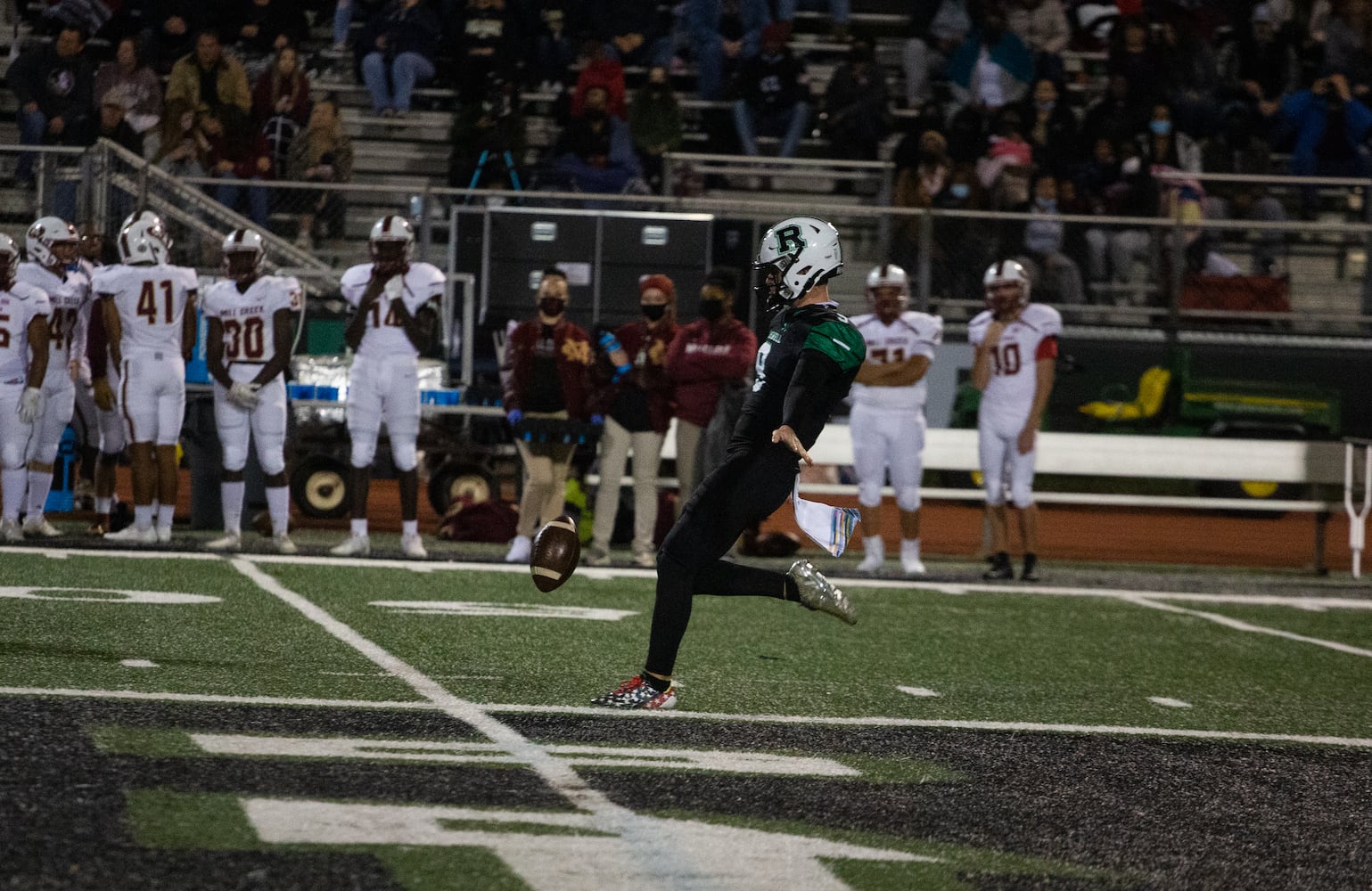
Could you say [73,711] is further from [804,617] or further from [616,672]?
[804,617]

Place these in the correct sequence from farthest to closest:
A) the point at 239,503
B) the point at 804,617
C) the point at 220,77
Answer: the point at 220,77 → the point at 239,503 → the point at 804,617

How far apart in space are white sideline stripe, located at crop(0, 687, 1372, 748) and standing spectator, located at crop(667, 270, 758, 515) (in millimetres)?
5300

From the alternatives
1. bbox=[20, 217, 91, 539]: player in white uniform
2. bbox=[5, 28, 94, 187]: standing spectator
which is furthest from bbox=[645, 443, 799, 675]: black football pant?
bbox=[5, 28, 94, 187]: standing spectator

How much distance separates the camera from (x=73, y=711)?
567cm

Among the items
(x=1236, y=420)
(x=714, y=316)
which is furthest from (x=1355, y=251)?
(x=714, y=316)

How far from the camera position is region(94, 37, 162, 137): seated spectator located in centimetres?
1727

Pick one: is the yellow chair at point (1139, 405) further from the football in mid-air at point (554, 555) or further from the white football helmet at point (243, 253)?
the football in mid-air at point (554, 555)

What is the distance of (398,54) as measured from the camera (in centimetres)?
1892

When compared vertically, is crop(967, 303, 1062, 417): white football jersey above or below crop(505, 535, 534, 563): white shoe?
above

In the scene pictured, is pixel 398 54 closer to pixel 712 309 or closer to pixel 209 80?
pixel 209 80

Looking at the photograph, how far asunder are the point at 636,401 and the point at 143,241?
11.1 ft

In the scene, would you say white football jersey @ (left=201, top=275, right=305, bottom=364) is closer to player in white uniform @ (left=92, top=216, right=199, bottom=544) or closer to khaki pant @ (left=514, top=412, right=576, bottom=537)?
player in white uniform @ (left=92, top=216, right=199, bottom=544)

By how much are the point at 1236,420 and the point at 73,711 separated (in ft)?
45.3

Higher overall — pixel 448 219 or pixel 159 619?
pixel 448 219
